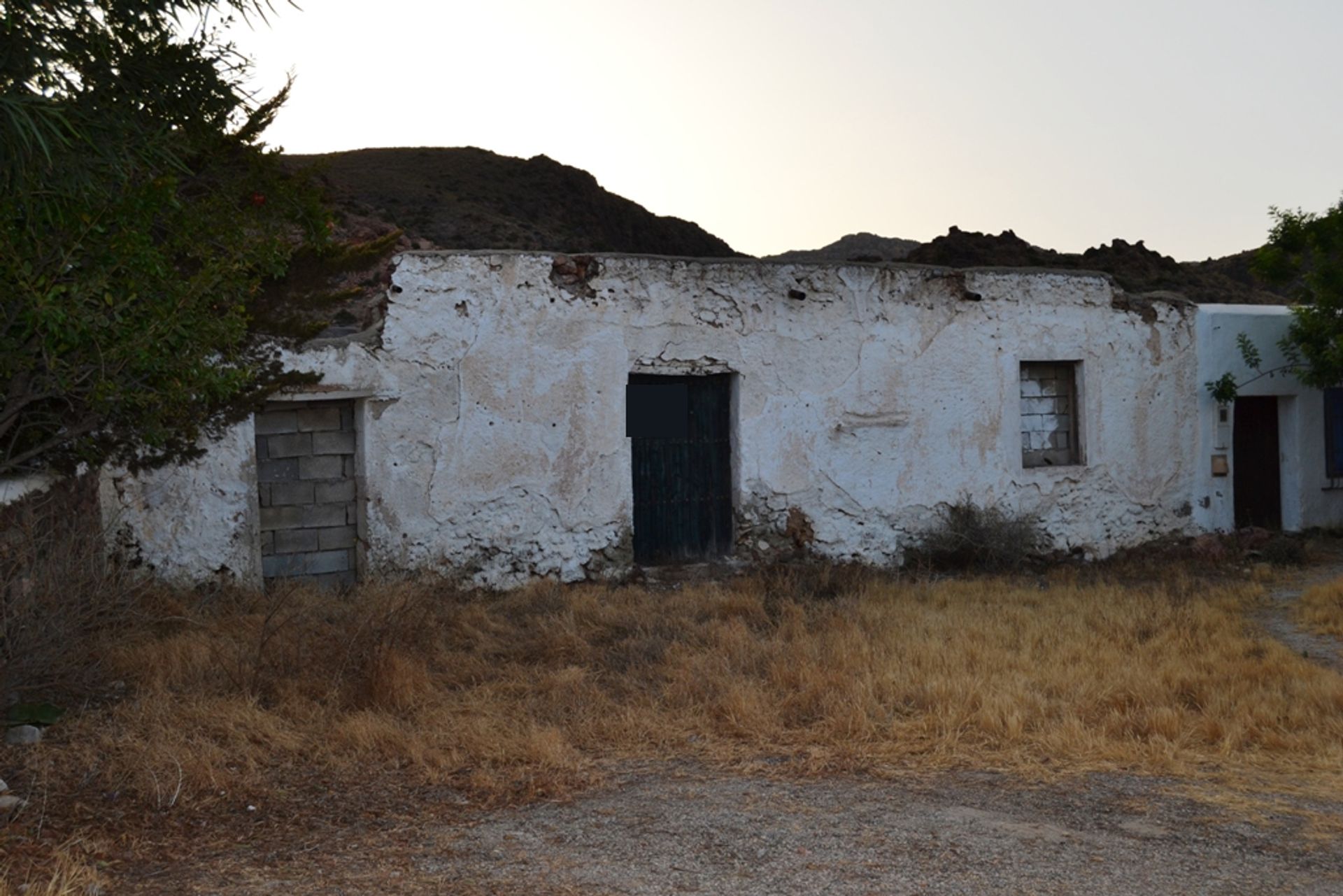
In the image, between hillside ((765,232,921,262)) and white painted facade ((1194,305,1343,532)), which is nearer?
white painted facade ((1194,305,1343,532))

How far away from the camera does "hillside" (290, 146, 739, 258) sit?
99.3 ft

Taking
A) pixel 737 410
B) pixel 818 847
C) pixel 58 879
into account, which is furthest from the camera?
pixel 737 410

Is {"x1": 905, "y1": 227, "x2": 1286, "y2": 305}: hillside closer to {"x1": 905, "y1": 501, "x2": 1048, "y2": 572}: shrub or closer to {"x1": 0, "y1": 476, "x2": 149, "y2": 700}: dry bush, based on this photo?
{"x1": 905, "y1": 501, "x2": 1048, "y2": 572}: shrub

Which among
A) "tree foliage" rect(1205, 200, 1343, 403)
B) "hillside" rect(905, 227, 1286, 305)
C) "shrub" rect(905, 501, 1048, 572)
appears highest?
"hillside" rect(905, 227, 1286, 305)

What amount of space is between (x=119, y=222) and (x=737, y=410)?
5.89 m

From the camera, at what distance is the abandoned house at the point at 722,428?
956cm

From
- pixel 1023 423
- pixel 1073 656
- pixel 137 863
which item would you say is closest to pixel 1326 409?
pixel 1023 423

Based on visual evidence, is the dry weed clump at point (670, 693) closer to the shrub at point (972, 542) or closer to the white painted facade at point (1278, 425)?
the shrub at point (972, 542)

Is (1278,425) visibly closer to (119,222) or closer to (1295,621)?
(1295,621)

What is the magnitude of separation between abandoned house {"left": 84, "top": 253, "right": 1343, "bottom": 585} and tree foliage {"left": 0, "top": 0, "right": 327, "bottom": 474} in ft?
6.89

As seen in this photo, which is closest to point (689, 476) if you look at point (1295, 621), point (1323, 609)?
point (1295, 621)

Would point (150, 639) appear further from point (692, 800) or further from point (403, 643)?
point (692, 800)

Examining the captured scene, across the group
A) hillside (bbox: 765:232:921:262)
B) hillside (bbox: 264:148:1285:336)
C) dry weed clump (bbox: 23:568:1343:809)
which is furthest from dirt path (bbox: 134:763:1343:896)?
hillside (bbox: 765:232:921:262)

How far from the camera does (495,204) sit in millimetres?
33938
